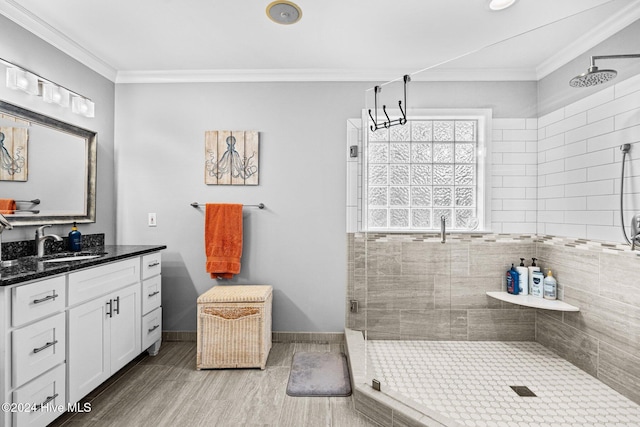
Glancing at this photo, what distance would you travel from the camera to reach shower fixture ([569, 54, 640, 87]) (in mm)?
1499

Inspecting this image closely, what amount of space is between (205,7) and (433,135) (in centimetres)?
165

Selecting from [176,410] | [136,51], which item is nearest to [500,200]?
[176,410]

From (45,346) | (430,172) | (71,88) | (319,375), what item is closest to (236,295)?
(319,375)

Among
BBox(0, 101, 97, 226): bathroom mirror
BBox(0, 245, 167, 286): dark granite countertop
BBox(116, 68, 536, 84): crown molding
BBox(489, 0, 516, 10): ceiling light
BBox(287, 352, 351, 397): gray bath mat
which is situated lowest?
BBox(287, 352, 351, 397): gray bath mat

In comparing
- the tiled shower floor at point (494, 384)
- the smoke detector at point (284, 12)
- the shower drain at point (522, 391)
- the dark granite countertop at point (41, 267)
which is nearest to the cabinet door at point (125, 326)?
the dark granite countertop at point (41, 267)

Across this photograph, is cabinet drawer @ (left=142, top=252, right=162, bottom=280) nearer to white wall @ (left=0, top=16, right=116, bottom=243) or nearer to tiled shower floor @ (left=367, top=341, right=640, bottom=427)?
white wall @ (left=0, top=16, right=116, bottom=243)

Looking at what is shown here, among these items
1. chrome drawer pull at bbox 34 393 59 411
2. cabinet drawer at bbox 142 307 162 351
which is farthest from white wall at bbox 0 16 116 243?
chrome drawer pull at bbox 34 393 59 411

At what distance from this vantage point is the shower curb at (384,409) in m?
1.50

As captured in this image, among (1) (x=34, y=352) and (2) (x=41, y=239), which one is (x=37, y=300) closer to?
(1) (x=34, y=352)

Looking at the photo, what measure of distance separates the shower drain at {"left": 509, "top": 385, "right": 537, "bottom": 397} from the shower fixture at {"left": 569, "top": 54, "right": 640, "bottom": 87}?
65.6 inches

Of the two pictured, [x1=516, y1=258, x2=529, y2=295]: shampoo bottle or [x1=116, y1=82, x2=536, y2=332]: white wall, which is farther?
[x1=116, y1=82, x2=536, y2=332]: white wall

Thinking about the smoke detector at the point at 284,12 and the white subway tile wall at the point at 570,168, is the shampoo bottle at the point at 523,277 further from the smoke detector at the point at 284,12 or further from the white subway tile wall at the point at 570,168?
the smoke detector at the point at 284,12

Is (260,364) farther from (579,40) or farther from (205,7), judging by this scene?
(579,40)

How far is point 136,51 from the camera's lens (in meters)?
2.37
